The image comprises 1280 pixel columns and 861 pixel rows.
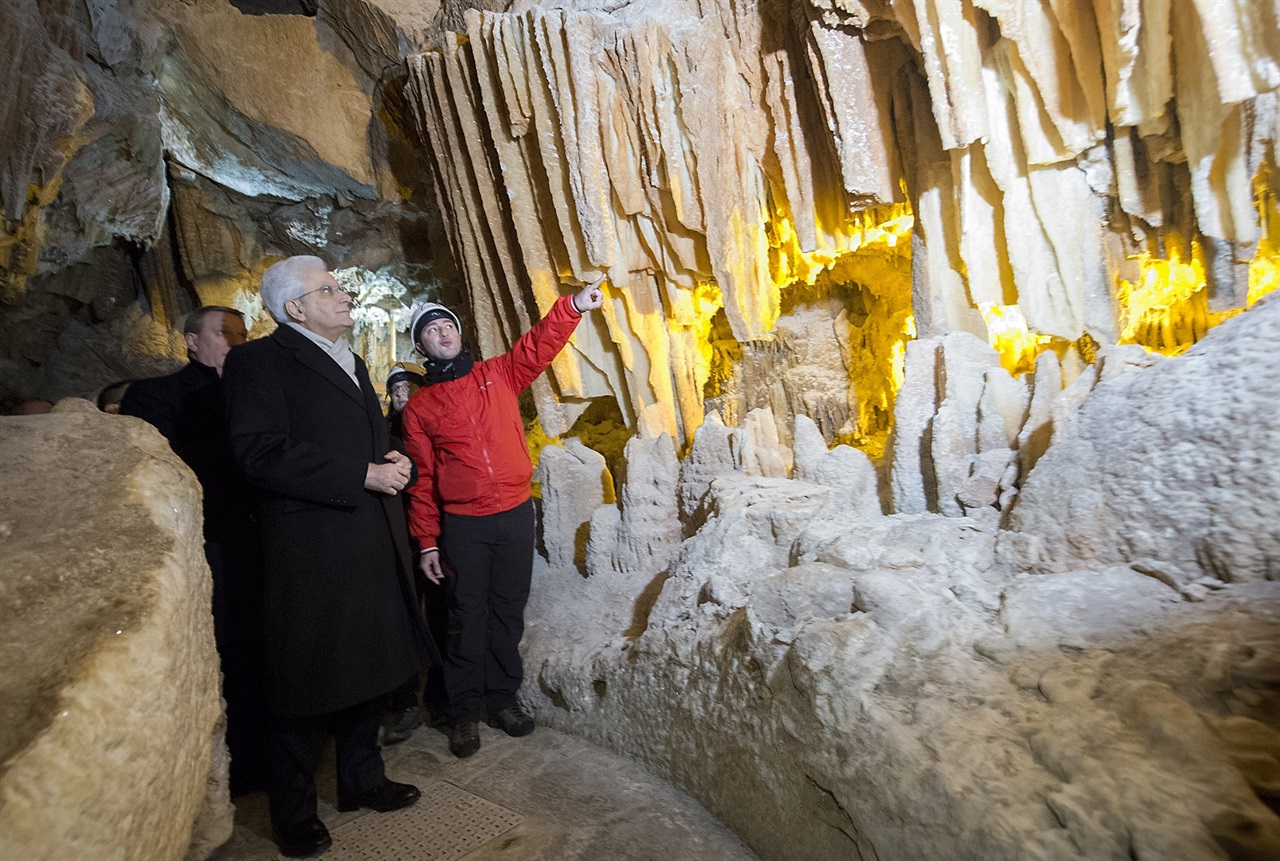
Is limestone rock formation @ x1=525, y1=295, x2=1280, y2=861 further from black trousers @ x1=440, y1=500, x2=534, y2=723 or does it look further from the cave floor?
black trousers @ x1=440, y1=500, x2=534, y2=723

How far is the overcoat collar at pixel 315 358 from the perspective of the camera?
237cm

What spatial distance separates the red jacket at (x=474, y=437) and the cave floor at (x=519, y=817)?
0.97m

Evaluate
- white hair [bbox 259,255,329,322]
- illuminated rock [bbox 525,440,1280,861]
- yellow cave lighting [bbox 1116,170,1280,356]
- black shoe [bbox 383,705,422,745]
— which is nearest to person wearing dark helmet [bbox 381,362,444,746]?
black shoe [bbox 383,705,422,745]

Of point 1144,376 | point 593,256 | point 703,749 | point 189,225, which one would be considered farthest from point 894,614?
point 189,225

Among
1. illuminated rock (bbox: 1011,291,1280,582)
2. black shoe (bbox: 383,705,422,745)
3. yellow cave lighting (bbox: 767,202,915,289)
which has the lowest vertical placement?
black shoe (bbox: 383,705,422,745)

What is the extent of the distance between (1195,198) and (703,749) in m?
2.86

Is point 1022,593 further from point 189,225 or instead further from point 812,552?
point 189,225

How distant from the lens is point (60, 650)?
1.36 meters

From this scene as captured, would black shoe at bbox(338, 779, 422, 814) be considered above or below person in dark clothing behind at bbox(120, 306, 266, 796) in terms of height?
below

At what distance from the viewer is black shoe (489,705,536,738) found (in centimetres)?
324

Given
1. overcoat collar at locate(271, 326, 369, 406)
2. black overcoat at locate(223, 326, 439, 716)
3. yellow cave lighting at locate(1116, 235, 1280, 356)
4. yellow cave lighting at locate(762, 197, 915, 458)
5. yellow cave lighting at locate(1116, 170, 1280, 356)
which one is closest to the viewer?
black overcoat at locate(223, 326, 439, 716)

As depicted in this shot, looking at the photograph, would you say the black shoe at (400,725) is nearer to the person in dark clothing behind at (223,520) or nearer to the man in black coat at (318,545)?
the person in dark clothing behind at (223,520)

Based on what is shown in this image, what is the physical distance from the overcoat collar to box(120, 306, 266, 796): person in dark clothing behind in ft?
2.10

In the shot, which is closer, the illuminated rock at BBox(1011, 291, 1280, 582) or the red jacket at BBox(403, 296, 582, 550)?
the illuminated rock at BBox(1011, 291, 1280, 582)
